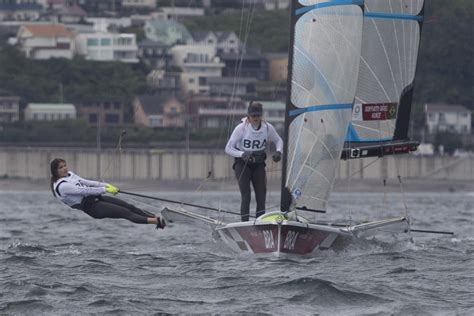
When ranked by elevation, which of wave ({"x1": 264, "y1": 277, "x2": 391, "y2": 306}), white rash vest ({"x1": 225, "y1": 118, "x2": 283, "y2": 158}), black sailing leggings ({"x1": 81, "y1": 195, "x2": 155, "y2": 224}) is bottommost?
wave ({"x1": 264, "y1": 277, "x2": 391, "y2": 306})

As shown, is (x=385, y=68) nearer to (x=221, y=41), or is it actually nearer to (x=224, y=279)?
(x=224, y=279)

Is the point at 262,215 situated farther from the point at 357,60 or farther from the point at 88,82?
the point at 88,82

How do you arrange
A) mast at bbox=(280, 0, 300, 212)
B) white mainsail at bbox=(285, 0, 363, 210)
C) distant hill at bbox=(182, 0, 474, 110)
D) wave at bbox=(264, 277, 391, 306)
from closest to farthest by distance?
wave at bbox=(264, 277, 391, 306)
mast at bbox=(280, 0, 300, 212)
white mainsail at bbox=(285, 0, 363, 210)
distant hill at bbox=(182, 0, 474, 110)

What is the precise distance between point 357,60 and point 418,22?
125 inches

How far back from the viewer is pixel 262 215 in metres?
17.5

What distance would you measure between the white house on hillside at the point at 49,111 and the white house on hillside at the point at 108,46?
1175cm

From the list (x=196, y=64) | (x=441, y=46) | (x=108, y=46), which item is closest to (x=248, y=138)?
(x=441, y=46)

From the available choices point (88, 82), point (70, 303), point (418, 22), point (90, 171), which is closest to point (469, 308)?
point (70, 303)

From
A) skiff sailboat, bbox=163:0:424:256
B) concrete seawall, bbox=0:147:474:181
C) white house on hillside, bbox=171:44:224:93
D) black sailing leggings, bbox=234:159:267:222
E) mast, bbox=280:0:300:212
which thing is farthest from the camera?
white house on hillside, bbox=171:44:224:93

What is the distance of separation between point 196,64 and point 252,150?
78.3 metres

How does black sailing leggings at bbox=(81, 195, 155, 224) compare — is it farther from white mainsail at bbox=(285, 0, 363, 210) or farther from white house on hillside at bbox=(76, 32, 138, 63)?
white house on hillside at bbox=(76, 32, 138, 63)

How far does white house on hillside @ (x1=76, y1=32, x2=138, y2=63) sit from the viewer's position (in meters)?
95.6

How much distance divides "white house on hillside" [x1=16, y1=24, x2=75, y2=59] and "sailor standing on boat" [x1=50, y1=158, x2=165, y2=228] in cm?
7789

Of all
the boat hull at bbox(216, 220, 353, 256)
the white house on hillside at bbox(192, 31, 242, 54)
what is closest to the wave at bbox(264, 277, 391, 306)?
the boat hull at bbox(216, 220, 353, 256)
